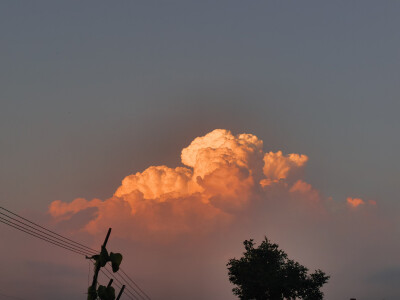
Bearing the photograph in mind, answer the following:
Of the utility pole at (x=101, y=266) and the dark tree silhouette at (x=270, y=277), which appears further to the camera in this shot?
the dark tree silhouette at (x=270, y=277)

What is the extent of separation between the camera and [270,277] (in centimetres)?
10181

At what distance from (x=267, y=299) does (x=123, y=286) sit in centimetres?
4901

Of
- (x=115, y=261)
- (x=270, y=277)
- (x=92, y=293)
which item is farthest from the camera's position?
(x=270, y=277)

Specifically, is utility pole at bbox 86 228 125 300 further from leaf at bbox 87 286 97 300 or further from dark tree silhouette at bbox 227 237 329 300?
dark tree silhouette at bbox 227 237 329 300

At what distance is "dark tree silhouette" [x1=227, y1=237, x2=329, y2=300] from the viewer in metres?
102

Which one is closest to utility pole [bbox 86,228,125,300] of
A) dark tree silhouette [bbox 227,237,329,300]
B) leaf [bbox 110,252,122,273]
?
leaf [bbox 110,252,122,273]

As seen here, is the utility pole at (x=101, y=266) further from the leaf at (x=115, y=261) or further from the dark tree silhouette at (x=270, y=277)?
the dark tree silhouette at (x=270, y=277)

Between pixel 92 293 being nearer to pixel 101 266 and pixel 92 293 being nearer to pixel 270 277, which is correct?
pixel 101 266

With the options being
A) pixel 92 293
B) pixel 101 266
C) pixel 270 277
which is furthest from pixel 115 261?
pixel 270 277

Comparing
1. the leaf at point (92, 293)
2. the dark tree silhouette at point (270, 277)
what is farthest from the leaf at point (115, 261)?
the dark tree silhouette at point (270, 277)

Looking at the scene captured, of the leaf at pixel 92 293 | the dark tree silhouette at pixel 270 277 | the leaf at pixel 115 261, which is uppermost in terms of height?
the dark tree silhouette at pixel 270 277

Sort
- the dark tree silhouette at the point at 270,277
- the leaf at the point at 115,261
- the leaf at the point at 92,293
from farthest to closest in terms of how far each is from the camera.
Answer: the dark tree silhouette at the point at 270,277, the leaf at the point at 115,261, the leaf at the point at 92,293

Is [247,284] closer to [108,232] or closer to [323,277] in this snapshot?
[323,277]

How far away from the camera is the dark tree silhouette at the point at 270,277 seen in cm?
10244
